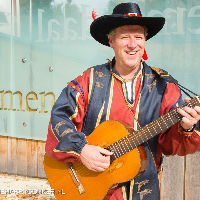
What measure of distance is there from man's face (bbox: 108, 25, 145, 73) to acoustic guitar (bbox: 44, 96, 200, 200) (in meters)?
0.42

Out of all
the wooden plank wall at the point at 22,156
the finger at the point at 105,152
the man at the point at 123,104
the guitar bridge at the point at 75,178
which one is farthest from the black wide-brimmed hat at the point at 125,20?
the wooden plank wall at the point at 22,156

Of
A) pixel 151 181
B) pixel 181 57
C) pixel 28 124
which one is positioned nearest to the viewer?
pixel 151 181

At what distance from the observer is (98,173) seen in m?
2.30

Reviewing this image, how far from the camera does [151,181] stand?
2258mm

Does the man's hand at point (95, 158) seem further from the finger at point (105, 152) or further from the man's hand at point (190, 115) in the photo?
the man's hand at point (190, 115)

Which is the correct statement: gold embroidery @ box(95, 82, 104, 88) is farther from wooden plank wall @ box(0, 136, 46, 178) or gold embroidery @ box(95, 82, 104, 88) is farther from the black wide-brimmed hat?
wooden plank wall @ box(0, 136, 46, 178)

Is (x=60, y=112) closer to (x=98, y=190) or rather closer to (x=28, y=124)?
(x=98, y=190)

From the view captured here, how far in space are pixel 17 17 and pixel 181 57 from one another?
2457mm

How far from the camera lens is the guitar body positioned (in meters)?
2.16

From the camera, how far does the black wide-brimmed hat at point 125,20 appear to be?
217cm

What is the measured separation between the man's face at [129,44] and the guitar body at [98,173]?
417 millimetres

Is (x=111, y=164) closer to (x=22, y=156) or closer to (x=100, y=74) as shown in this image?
(x=100, y=74)

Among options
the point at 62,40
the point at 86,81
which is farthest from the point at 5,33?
the point at 86,81

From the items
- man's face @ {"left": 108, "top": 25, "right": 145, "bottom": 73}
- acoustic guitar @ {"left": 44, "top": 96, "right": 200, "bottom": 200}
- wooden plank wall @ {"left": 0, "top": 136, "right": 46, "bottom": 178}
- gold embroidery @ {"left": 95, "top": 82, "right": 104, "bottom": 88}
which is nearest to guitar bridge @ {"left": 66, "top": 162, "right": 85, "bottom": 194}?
acoustic guitar @ {"left": 44, "top": 96, "right": 200, "bottom": 200}
